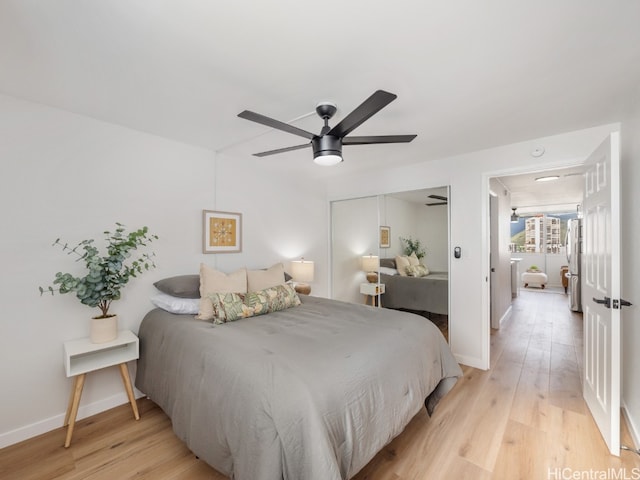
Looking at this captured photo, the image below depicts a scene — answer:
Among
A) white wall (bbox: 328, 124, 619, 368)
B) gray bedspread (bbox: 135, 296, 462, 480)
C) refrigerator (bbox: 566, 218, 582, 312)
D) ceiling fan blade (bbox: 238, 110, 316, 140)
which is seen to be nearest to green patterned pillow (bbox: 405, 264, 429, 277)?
white wall (bbox: 328, 124, 619, 368)

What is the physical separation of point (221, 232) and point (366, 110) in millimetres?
2299

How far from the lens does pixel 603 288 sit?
200cm

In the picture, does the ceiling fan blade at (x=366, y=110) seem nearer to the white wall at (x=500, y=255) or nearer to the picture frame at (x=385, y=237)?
the picture frame at (x=385, y=237)

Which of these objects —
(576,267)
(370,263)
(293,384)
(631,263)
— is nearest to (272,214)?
(370,263)

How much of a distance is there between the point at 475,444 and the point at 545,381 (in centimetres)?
145

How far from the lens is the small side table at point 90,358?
6.61ft

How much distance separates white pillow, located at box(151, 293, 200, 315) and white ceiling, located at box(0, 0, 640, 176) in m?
1.55

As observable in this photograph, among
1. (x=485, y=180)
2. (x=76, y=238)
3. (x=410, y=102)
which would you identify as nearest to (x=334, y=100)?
(x=410, y=102)

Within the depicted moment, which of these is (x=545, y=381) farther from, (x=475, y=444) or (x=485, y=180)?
(x=485, y=180)

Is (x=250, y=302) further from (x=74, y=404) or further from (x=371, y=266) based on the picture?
(x=371, y=266)

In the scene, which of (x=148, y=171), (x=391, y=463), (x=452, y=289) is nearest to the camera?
(x=391, y=463)

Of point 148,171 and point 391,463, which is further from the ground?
point 148,171

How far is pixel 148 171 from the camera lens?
2.71 meters
